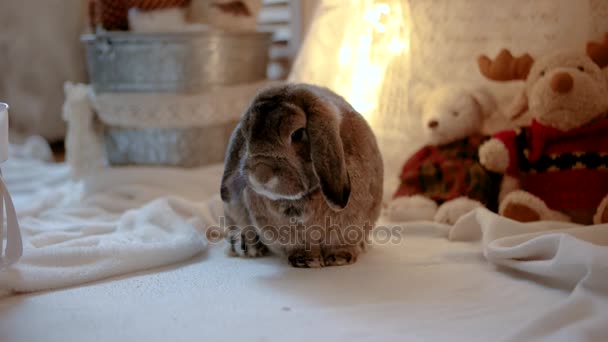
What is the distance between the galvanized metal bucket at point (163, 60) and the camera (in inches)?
55.9

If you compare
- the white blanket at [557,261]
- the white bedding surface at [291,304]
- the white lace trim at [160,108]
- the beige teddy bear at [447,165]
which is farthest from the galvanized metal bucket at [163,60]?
the white blanket at [557,261]

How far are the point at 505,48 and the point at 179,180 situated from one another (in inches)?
30.9

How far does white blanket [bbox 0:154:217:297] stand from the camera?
2.83 ft

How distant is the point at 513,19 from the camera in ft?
3.84

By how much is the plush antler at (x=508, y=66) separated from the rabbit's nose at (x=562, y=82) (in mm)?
108

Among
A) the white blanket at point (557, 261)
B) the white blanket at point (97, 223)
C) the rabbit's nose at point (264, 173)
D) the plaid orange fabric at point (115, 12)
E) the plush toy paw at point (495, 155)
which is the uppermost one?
the plaid orange fabric at point (115, 12)

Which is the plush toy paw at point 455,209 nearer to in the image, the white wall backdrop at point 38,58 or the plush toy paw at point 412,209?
the plush toy paw at point 412,209

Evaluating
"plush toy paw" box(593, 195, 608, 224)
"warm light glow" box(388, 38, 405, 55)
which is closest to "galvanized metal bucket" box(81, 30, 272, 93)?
"warm light glow" box(388, 38, 405, 55)

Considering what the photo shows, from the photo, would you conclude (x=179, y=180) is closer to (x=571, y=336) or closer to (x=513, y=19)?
(x=513, y=19)

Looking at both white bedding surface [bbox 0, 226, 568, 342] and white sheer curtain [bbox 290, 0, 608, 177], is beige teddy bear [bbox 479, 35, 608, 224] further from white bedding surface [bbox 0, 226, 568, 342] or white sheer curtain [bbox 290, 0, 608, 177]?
white bedding surface [bbox 0, 226, 568, 342]

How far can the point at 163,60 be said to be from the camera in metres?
1.43

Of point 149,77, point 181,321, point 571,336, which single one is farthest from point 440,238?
point 149,77

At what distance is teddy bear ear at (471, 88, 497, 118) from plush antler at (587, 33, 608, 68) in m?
0.20

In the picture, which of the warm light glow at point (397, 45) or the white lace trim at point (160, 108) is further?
the white lace trim at point (160, 108)
